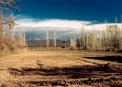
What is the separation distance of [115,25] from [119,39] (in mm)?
11240

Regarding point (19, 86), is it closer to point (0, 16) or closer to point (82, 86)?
point (82, 86)

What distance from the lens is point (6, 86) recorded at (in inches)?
643

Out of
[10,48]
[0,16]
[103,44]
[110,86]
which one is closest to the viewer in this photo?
[0,16]

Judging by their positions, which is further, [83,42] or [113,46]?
[83,42]

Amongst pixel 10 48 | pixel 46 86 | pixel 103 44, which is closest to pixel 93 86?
pixel 46 86

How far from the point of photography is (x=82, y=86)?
49.7 feet

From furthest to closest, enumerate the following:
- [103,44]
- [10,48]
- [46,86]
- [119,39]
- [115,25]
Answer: [103,44] → [115,25] → [119,39] → [10,48] → [46,86]

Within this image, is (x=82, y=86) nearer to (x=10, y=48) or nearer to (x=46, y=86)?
(x=46, y=86)

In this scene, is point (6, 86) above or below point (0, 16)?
below

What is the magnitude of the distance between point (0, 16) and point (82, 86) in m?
5.49

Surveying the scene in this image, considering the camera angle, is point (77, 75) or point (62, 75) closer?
point (77, 75)

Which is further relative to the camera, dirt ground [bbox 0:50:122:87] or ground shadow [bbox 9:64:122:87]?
ground shadow [bbox 9:64:122:87]

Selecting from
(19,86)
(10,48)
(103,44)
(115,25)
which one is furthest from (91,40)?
(19,86)

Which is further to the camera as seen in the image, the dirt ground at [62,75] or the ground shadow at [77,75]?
the ground shadow at [77,75]
